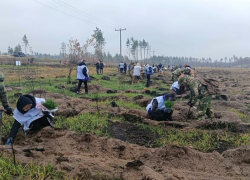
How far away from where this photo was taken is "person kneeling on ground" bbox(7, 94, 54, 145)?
476cm

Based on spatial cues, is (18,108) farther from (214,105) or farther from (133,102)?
(214,105)

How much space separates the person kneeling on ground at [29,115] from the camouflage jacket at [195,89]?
414cm

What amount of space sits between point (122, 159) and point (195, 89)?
12.5 ft

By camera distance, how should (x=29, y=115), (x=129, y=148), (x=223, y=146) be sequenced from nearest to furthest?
(x=129, y=148) → (x=29, y=115) → (x=223, y=146)

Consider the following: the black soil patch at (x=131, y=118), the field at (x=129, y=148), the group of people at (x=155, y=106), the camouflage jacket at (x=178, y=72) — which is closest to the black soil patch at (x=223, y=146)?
the field at (x=129, y=148)

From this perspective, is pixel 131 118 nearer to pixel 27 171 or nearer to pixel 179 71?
pixel 179 71

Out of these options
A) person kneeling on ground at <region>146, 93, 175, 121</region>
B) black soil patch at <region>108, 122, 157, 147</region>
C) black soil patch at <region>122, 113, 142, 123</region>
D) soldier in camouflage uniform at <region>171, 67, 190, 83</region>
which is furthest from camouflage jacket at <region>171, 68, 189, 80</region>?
black soil patch at <region>108, 122, 157, 147</region>

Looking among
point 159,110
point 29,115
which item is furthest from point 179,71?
point 29,115

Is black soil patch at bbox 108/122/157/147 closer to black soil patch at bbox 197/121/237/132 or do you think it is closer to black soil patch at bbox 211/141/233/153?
black soil patch at bbox 211/141/233/153

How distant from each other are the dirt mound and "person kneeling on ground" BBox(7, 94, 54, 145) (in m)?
0.22

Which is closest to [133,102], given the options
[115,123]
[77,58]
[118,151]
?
[115,123]

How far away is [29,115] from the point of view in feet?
16.6

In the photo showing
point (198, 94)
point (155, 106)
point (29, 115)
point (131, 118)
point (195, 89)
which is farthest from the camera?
point (198, 94)

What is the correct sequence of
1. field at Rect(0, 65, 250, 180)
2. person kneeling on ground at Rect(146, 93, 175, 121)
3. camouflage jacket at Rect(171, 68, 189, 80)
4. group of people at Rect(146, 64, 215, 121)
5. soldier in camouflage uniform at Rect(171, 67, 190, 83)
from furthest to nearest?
1. camouflage jacket at Rect(171, 68, 189, 80)
2. soldier in camouflage uniform at Rect(171, 67, 190, 83)
3. group of people at Rect(146, 64, 215, 121)
4. person kneeling on ground at Rect(146, 93, 175, 121)
5. field at Rect(0, 65, 250, 180)
